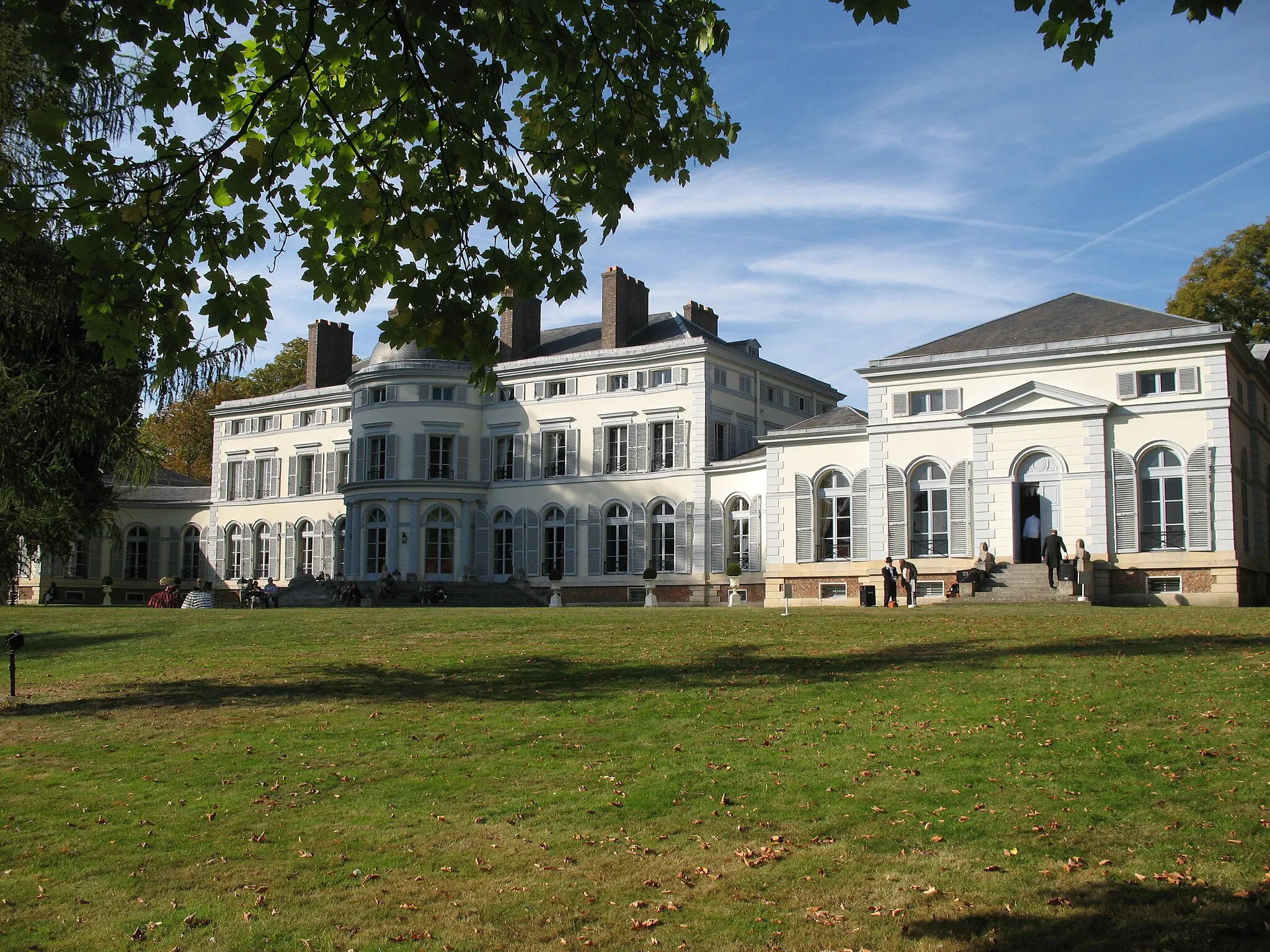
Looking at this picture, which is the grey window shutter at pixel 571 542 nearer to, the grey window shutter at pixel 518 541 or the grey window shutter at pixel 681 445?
the grey window shutter at pixel 518 541

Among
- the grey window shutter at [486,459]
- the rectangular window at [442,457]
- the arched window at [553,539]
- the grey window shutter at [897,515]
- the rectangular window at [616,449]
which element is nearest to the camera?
the grey window shutter at [897,515]

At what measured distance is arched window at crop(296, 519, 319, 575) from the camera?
151 feet

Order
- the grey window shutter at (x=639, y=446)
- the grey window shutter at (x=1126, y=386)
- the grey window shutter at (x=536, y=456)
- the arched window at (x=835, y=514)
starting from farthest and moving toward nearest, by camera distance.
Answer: the grey window shutter at (x=536, y=456) < the grey window shutter at (x=639, y=446) < the arched window at (x=835, y=514) < the grey window shutter at (x=1126, y=386)

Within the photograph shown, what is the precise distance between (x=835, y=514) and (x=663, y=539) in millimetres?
7767

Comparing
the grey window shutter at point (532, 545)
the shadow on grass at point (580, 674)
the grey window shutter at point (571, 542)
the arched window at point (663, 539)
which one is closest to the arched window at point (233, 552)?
the grey window shutter at point (532, 545)

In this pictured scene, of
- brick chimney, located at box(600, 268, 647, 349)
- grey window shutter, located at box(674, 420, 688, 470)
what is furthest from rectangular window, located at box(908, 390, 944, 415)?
brick chimney, located at box(600, 268, 647, 349)

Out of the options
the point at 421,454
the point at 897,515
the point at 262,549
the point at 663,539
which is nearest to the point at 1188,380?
the point at 897,515

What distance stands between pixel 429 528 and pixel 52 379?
27.0 metres

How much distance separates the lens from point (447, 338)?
6.89 meters


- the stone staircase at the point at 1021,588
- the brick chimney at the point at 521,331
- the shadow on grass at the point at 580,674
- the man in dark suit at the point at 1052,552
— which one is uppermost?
the brick chimney at the point at 521,331

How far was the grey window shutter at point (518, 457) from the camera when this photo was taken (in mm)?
41250

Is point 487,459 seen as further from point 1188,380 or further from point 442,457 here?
point 1188,380

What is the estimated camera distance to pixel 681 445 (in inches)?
1501

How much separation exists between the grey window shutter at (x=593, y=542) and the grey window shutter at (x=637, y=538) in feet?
3.93
